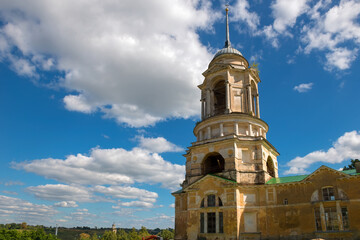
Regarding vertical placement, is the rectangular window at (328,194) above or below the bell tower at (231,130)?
below

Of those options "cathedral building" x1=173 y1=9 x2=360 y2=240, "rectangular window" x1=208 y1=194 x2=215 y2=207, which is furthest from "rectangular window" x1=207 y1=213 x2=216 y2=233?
"rectangular window" x1=208 y1=194 x2=215 y2=207

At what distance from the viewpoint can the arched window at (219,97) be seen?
3619 centimetres

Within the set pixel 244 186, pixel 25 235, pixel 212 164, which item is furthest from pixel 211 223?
pixel 25 235

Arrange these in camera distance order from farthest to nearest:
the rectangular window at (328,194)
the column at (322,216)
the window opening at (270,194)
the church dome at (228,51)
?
1. the church dome at (228,51)
2. the window opening at (270,194)
3. the rectangular window at (328,194)
4. the column at (322,216)

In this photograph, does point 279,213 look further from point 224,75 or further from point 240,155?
point 224,75

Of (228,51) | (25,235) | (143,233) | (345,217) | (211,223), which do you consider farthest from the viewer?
(143,233)

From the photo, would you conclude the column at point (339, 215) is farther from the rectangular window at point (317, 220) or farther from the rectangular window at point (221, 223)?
the rectangular window at point (221, 223)

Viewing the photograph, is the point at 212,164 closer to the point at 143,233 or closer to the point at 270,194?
the point at 270,194

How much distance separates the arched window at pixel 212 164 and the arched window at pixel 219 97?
5905 mm

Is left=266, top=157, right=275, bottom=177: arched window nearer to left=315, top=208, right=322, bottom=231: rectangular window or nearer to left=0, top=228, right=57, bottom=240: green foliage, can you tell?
left=315, top=208, right=322, bottom=231: rectangular window

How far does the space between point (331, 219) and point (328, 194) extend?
2139 mm

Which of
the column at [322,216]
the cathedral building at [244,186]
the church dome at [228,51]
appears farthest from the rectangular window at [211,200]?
the church dome at [228,51]

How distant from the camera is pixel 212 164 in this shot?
33375 mm

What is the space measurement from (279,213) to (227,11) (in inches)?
1170
